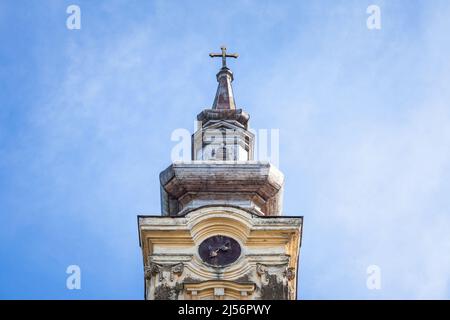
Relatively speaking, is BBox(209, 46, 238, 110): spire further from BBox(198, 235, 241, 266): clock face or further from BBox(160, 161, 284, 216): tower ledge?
BBox(198, 235, 241, 266): clock face

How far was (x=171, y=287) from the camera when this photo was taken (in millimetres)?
30219

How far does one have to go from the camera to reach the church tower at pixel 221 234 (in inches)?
1190

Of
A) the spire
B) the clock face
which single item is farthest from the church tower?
the spire

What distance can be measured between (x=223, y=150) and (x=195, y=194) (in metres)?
2.30

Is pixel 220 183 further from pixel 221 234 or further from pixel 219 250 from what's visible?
pixel 219 250

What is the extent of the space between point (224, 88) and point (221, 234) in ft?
24.5

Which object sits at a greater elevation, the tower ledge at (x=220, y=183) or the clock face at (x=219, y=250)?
the tower ledge at (x=220, y=183)

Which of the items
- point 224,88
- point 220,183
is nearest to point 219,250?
point 220,183

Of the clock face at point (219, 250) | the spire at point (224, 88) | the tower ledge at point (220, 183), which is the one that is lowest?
the clock face at point (219, 250)

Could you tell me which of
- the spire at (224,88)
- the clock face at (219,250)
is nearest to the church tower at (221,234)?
the clock face at (219,250)

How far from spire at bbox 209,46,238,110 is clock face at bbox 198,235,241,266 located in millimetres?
6156

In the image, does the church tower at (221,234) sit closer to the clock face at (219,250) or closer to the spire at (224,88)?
the clock face at (219,250)

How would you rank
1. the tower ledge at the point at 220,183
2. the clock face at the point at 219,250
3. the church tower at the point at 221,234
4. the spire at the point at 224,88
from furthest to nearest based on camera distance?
the spire at the point at 224,88, the tower ledge at the point at 220,183, the clock face at the point at 219,250, the church tower at the point at 221,234
